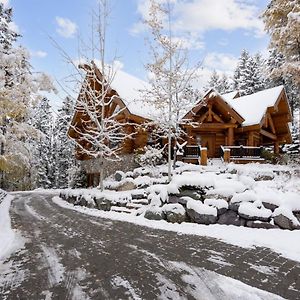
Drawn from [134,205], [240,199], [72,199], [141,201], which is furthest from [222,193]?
[72,199]

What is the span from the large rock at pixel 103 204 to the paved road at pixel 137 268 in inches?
173

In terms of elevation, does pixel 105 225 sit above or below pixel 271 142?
below

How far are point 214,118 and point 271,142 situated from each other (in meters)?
7.94

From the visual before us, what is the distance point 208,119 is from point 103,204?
10.6m

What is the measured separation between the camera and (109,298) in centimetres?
355

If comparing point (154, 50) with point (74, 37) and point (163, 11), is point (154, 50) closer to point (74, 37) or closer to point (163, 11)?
point (163, 11)

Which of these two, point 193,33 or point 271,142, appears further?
point 271,142

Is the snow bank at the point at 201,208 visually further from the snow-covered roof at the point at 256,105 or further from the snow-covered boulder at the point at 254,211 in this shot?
the snow-covered roof at the point at 256,105

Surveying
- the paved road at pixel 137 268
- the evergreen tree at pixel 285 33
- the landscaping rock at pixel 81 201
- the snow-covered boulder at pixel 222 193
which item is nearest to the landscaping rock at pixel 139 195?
the snow-covered boulder at pixel 222 193

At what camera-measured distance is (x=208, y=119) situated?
19.6m

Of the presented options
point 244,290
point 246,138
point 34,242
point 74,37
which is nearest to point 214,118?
point 246,138

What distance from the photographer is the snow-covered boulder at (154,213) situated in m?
9.09

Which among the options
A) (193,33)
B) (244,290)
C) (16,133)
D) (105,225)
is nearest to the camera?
(244,290)

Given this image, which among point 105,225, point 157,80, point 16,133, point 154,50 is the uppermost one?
point 154,50
